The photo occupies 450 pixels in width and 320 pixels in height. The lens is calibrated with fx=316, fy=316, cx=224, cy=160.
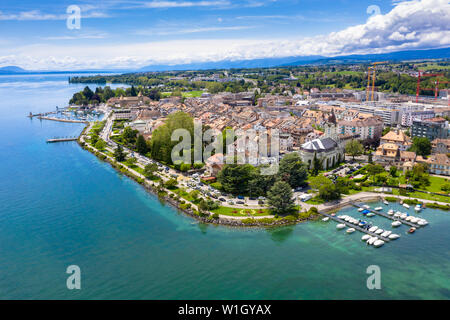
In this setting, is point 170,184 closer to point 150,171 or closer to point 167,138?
point 150,171

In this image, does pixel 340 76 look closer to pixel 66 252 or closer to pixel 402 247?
pixel 402 247

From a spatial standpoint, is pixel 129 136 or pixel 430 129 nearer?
pixel 430 129

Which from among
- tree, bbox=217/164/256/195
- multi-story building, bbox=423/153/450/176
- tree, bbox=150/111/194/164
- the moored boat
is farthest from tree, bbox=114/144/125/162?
multi-story building, bbox=423/153/450/176

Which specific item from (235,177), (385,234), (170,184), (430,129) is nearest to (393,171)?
(385,234)

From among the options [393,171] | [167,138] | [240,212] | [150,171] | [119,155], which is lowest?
[240,212]

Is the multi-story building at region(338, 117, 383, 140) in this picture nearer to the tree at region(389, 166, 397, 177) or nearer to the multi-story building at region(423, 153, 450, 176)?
the multi-story building at region(423, 153, 450, 176)

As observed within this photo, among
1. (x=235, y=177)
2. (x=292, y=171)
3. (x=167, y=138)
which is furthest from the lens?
(x=167, y=138)
